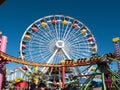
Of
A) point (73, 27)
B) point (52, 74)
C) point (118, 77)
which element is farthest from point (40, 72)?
point (118, 77)

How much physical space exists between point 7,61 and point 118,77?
14799 mm

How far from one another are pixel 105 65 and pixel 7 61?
14259 mm

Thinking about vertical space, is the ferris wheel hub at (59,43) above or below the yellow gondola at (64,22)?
below

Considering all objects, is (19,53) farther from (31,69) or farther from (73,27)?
(73,27)

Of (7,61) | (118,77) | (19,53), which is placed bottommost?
(118,77)

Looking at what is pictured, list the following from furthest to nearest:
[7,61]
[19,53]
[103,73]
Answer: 1. [19,53]
2. [7,61]
3. [103,73]

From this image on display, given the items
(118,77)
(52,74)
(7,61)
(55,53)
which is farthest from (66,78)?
(118,77)

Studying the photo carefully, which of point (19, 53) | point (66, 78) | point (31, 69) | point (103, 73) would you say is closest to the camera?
point (103, 73)

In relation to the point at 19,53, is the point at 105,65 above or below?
below

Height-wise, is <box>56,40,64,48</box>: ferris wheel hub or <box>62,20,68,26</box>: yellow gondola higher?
<box>62,20,68,26</box>: yellow gondola

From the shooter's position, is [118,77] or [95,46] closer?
[118,77]

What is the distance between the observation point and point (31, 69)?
141ft

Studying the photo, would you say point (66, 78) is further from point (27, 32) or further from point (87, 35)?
point (27, 32)

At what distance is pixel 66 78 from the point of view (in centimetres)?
4722
